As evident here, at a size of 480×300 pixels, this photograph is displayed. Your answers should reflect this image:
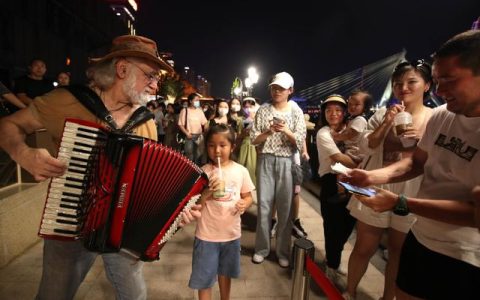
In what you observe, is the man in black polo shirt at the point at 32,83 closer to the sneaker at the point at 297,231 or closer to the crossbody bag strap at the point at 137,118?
the crossbody bag strap at the point at 137,118

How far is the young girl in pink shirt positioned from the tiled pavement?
0.71 metres

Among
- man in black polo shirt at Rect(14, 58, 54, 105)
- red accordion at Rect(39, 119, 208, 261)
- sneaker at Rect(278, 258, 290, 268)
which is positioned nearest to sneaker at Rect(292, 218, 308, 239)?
sneaker at Rect(278, 258, 290, 268)

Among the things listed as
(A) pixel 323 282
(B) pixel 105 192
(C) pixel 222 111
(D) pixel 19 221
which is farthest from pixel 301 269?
(C) pixel 222 111

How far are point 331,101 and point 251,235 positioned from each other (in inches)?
96.2

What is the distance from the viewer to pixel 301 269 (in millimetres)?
1908

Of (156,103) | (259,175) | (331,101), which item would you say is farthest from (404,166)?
(156,103)

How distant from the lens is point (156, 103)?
41.4ft

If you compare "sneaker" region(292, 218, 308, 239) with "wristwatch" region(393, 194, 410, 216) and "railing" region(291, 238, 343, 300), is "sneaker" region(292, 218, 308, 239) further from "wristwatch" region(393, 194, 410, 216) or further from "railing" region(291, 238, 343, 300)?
"wristwatch" region(393, 194, 410, 216)

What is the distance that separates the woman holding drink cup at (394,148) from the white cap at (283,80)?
117 centimetres

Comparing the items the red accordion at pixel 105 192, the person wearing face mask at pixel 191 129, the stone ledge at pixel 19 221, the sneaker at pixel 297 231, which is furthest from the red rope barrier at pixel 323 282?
the person wearing face mask at pixel 191 129

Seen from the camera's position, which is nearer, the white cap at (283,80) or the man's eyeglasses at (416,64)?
the man's eyeglasses at (416,64)

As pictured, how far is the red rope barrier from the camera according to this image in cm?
149

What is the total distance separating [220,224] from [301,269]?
2.76ft

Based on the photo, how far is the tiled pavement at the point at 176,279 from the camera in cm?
305
